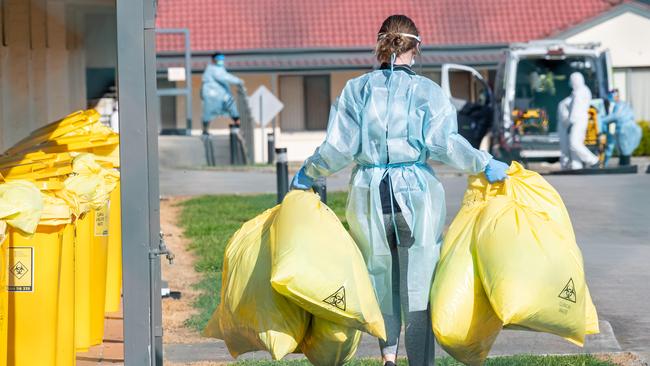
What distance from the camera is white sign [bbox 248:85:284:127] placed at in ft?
85.3

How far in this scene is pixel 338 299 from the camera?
5.57m

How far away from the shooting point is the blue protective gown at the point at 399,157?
5.98 metres

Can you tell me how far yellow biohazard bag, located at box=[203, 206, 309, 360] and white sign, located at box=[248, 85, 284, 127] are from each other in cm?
1984

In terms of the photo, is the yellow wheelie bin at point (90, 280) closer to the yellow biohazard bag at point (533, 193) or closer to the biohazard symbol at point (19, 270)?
the biohazard symbol at point (19, 270)

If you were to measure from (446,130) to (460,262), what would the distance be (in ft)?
2.01

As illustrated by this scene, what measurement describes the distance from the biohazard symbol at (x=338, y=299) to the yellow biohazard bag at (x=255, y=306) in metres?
0.31

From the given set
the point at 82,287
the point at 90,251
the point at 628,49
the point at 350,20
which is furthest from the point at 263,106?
the point at 82,287

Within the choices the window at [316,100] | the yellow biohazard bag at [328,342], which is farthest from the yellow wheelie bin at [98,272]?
the window at [316,100]

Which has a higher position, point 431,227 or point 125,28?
point 125,28

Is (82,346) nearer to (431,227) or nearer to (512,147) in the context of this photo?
(431,227)

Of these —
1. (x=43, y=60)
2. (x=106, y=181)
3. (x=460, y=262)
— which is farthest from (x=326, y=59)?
(x=460, y=262)

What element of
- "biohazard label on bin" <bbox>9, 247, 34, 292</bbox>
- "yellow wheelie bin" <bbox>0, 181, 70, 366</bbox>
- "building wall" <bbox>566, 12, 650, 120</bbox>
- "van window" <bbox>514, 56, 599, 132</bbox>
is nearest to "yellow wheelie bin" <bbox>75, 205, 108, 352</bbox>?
"yellow wheelie bin" <bbox>0, 181, 70, 366</bbox>

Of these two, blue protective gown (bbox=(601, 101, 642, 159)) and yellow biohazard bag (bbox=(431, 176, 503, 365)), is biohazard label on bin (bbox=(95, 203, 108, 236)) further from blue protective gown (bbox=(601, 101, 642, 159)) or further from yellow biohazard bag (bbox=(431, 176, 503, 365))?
blue protective gown (bbox=(601, 101, 642, 159))

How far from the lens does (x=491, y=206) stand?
19.6 feet
